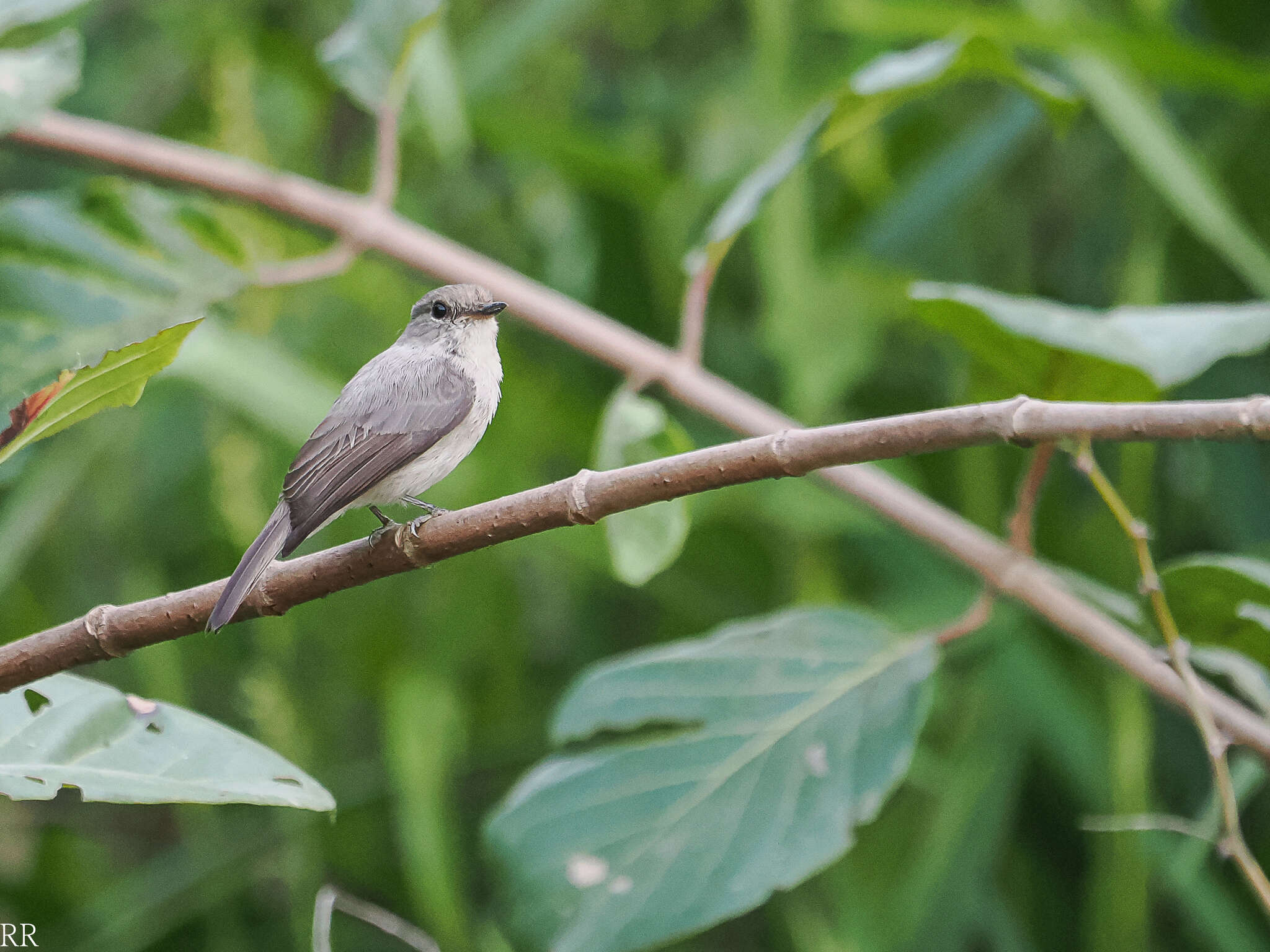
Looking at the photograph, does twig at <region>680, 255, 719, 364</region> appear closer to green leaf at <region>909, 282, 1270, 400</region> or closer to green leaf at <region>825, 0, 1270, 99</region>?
green leaf at <region>909, 282, 1270, 400</region>

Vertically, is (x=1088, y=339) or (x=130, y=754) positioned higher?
(x=1088, y=339)

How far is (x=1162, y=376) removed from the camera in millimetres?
762

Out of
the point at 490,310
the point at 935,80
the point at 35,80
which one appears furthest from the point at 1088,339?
the point at 35,80

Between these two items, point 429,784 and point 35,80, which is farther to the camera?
point 429,784

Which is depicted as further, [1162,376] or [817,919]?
[817,919]

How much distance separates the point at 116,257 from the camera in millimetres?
1024

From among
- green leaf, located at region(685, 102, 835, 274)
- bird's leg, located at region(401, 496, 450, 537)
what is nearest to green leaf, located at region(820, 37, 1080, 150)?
green leaf, located at region(685, 102, 835, 274)

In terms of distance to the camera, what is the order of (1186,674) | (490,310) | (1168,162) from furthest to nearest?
(1168,162) → (490,310) → (1186,674)

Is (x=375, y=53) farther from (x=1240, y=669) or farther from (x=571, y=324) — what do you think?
(x=1240, y=669)

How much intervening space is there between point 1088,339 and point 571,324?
430 millimetres

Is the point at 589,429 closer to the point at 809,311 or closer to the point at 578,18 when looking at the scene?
the point at 809,311

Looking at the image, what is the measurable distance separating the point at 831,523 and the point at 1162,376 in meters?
0.58

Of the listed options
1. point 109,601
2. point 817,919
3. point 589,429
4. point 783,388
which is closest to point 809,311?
point 783,388

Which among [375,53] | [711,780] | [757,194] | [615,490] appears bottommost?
[711,780]
